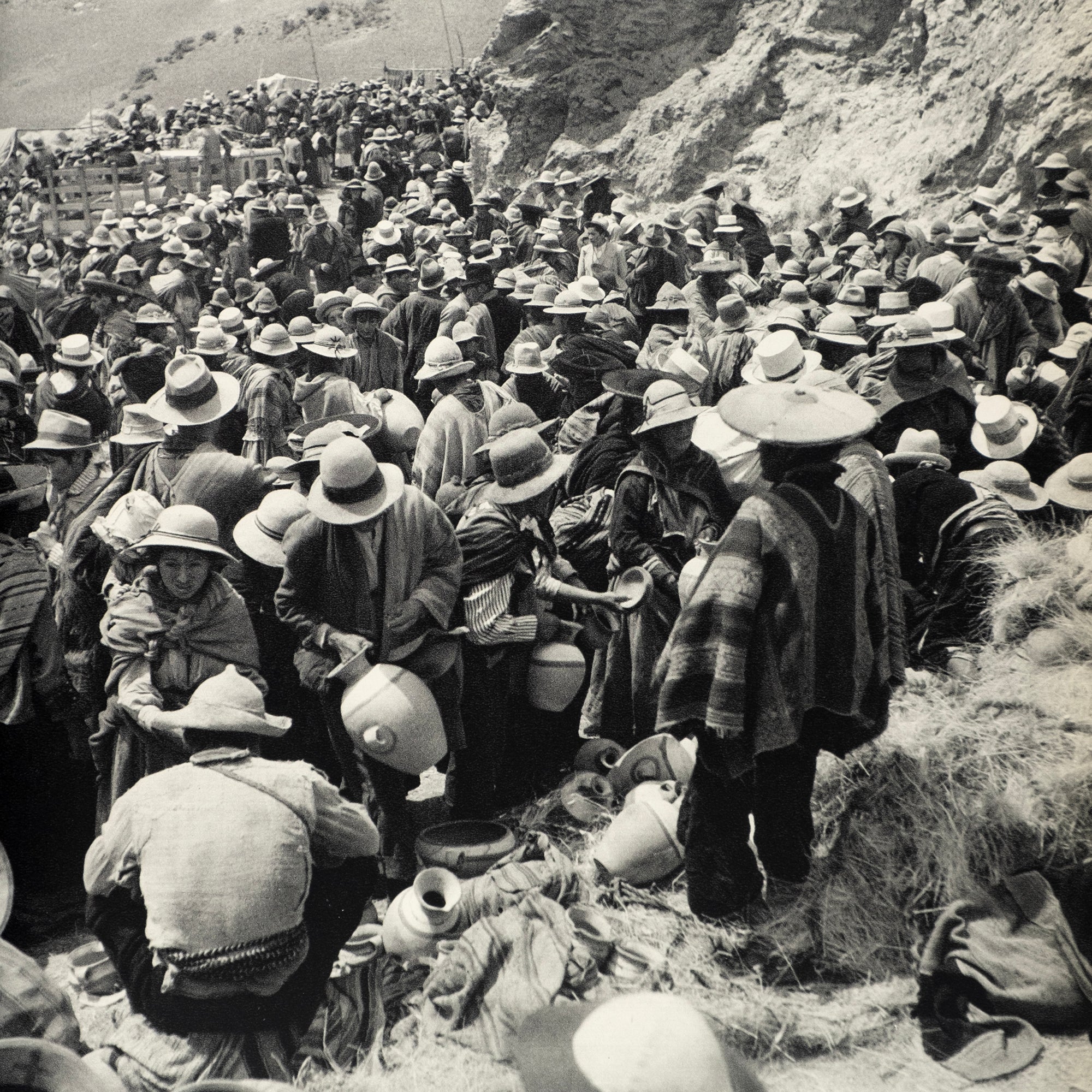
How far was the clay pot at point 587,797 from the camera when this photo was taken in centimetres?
473

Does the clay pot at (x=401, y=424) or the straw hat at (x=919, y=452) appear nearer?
the straw hat at (x=919, y=452)

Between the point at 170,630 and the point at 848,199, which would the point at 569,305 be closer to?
the point at 170,630

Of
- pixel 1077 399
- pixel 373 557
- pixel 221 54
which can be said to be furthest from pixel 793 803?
pixel 221 54

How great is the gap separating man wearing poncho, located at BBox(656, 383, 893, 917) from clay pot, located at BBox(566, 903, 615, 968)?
0.62m

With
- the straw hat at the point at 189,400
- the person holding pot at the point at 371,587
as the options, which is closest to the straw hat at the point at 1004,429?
the person holding pot at the point at 371,587

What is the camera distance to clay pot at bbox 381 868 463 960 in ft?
12.9

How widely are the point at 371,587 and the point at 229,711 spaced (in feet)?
3.77

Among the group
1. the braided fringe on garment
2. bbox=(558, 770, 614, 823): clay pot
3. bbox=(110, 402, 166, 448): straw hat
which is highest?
bbox=(110, 402, 166, 448): straw hat

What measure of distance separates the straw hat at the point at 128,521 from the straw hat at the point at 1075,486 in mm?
4289

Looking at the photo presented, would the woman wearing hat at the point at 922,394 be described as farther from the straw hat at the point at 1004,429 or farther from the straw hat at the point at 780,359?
the straw hat at the point at 780,359

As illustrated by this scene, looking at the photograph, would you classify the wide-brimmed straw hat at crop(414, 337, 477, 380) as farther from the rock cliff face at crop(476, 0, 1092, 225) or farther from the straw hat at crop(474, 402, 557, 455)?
the rock cliff face at crop(476, 0, 1092, 225)

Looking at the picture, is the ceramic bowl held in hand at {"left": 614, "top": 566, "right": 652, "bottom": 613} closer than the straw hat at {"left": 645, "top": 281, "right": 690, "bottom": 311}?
Yes

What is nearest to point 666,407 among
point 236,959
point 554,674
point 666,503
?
point 666,503

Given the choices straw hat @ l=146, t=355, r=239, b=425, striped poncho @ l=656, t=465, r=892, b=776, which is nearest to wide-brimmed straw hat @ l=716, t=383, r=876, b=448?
striped poncho @ l=656, t=465, r=892, b=776
